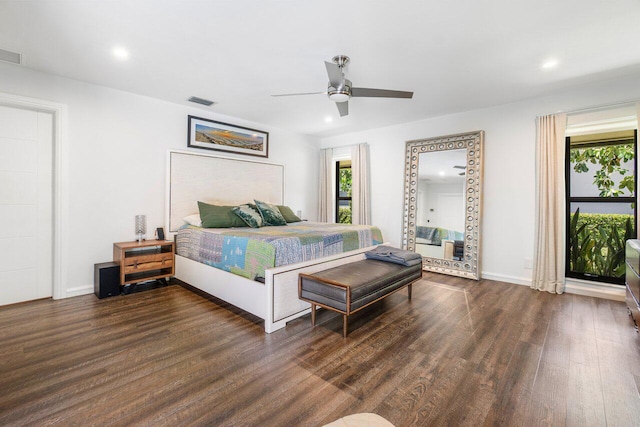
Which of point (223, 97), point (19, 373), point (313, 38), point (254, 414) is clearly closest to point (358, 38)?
point (313, 38)

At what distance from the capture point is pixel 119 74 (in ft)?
10.5

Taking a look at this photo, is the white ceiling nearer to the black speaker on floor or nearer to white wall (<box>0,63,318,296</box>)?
white wall (<box>0,63,318,296</box>)

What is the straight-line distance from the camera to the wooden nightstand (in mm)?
3428

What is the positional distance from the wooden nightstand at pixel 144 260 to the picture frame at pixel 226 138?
1601mm

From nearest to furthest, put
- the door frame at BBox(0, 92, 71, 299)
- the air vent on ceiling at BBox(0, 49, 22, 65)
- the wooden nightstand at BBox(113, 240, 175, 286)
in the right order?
the air vent on ceiling at BBox(0, 49, 22, 65), the door frame at BBox(0, 92, 71, 299), the wooden nightstand at BBox(113, 240, 175, 286)

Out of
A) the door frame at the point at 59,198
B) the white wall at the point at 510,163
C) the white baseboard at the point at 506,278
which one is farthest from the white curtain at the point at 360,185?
the door frame at the point at 59,198

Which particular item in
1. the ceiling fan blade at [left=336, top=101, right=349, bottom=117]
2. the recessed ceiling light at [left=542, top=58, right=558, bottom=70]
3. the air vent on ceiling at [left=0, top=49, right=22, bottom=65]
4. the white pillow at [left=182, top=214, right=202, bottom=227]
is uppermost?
the recessed ceiling light at [left=542, top=58, right=558, bottom=70]

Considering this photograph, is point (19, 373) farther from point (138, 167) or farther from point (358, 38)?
point (358, 38)

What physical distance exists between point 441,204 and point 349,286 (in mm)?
3028

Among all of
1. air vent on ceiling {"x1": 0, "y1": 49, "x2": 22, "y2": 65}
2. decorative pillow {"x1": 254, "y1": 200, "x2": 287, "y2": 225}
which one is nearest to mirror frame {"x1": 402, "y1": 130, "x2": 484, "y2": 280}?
decorative pillow {"x1": 254, "y1": 200, "x2": 287, "y2": 225}

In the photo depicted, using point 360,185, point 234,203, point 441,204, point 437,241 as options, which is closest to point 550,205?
point 441,204

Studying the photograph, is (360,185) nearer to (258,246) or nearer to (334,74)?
(334,74)

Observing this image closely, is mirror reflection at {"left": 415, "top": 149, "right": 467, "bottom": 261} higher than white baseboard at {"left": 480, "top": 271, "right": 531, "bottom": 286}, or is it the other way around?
mirror reflection at {"left": 415, "top": 149, "right": 467, "bottom": 261}

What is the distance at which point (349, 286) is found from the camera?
7.79ft
